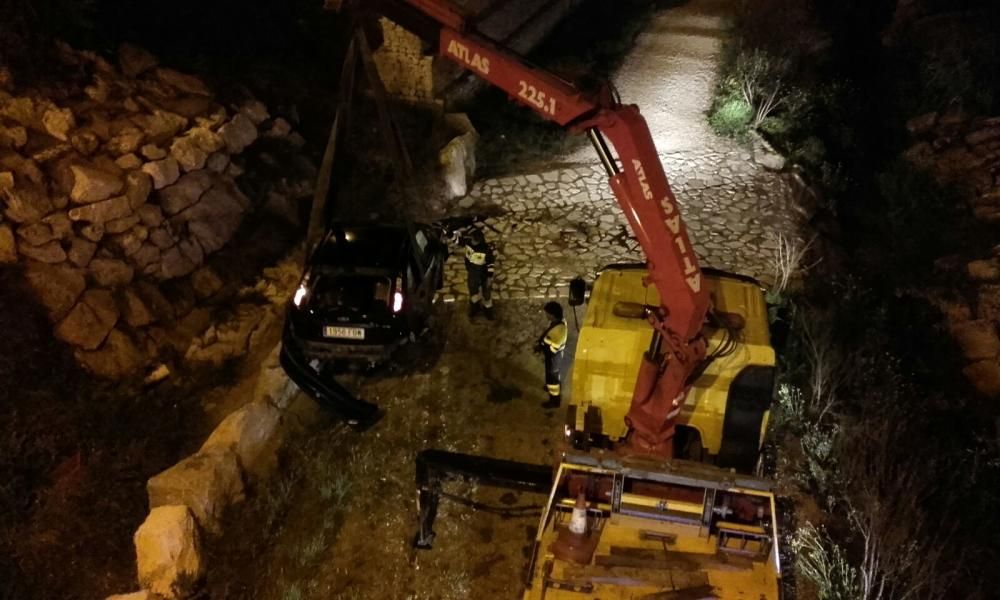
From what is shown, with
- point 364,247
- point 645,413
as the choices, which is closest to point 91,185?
point 364,247

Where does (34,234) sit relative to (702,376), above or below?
above

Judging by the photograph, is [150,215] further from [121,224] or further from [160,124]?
[160,124]

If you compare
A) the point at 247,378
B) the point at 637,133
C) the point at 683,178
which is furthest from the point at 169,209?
the point at 683,178

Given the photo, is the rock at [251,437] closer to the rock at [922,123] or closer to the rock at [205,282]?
the rock at [205,282]

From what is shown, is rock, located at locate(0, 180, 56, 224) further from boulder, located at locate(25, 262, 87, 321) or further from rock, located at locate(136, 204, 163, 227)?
rock, located at locate(136, 204, 163, 227)

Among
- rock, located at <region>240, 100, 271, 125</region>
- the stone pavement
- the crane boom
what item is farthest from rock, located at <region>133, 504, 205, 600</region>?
rock, located at <region>240, 100, 271, 125</region>

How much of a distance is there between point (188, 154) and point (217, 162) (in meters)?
0.54

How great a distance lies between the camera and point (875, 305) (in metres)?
9.59

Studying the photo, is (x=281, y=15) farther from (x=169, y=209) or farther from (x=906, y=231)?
(x=906, y=231)

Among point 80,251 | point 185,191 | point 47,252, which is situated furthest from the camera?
point 185,191

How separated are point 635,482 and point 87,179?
24.6ft

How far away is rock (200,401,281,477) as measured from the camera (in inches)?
285

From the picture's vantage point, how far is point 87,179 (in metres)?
8.51

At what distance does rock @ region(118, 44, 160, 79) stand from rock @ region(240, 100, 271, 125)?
1403mm
